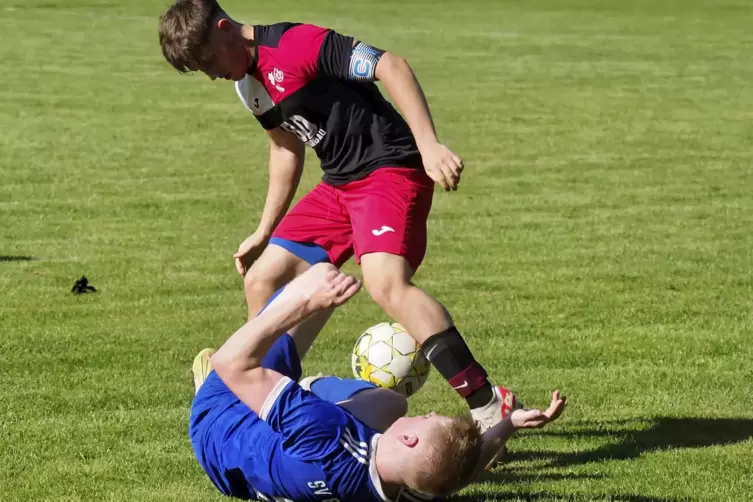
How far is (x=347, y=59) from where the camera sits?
6410mm

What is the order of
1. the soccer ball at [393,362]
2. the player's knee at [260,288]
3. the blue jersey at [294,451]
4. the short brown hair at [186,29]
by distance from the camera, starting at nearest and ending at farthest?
the blue jersey at [294,451]
the short brown hair at [186,29]
the player's knee at [260,288]
the soccer ball at [393,362]

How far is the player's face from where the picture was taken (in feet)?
20.9

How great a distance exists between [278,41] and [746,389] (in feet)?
10.9

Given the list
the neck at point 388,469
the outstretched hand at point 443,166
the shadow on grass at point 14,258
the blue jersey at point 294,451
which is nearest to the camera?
the neck at point 388,469

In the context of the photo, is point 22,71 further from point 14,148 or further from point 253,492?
point 253,492

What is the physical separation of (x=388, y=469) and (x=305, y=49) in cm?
235

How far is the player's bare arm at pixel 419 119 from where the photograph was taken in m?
5.84

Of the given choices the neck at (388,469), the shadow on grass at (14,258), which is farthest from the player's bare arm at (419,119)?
the shadow on grass at (14,258)

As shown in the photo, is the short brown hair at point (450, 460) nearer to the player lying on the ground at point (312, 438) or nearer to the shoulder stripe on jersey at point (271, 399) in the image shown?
the player lying on the ground at point (312, 438)

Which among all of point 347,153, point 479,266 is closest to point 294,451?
point 347,153

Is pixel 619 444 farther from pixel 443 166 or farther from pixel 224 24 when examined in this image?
pixel 224 24

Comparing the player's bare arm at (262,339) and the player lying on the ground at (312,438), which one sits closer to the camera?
the player lying on the ground at (312,438)

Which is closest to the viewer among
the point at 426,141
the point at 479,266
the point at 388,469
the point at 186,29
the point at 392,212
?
the point at 388,469

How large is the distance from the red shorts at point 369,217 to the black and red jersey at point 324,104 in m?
0.08
